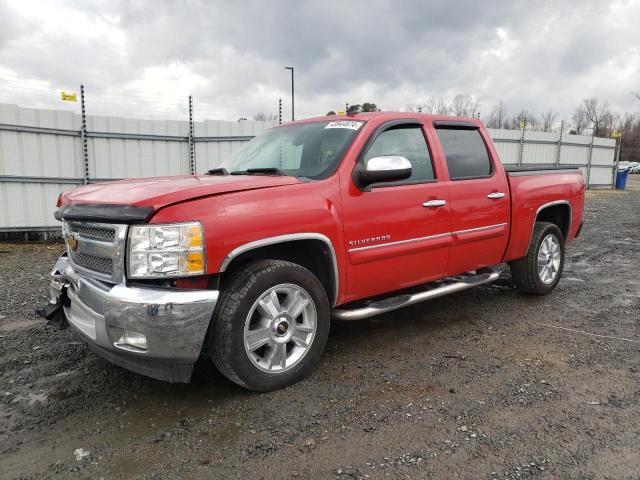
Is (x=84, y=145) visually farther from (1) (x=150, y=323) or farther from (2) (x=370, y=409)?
(2) (x=370, y=409)

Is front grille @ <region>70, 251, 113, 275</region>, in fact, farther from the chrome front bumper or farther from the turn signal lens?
the turn signal lens

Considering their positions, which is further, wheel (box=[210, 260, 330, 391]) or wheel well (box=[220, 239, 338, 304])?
wheel well (box=[220, 239, 338, 304])

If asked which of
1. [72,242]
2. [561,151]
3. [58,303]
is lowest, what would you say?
[58,303]

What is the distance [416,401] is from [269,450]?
0.99 metres

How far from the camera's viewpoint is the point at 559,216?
5664 mm

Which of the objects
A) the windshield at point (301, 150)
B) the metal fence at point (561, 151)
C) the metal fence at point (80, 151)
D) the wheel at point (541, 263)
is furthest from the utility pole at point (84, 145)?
the metal fence at point (561, 151)

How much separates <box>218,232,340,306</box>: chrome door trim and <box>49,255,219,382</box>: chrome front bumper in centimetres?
22

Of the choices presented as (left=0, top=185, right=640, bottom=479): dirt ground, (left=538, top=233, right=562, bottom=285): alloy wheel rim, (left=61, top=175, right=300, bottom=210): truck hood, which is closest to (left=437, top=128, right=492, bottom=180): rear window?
(left=538, top=233, right=562, bottom=285): alloy wheel rim

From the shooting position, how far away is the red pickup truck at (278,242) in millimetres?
2656

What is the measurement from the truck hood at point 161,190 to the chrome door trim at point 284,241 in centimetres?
34

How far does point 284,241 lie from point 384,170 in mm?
882

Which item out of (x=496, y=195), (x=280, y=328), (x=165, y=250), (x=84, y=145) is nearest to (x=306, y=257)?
(x=280, y=328)

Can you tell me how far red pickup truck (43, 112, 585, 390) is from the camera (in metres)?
2.66

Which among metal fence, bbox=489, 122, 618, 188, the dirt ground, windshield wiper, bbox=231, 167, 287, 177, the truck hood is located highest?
metal fence, bbox=489, 122, 618, 188
